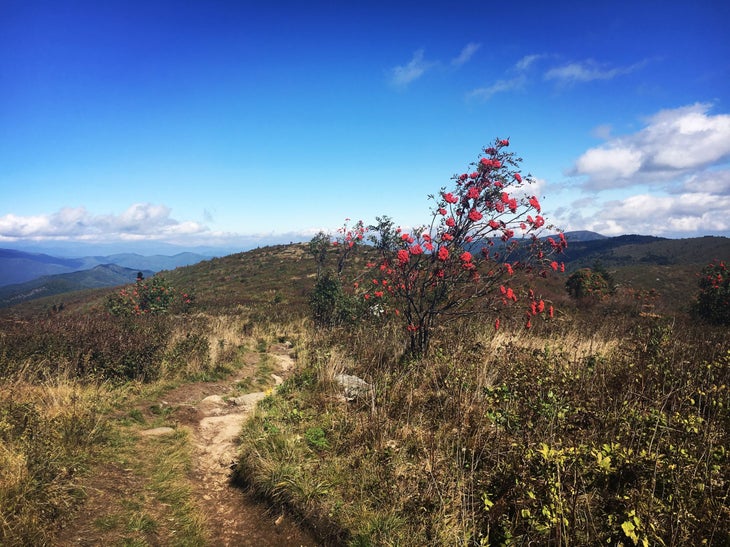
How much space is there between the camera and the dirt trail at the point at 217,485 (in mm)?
3229

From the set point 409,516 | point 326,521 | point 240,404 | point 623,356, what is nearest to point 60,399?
point 240,404

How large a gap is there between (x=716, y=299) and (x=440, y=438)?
17.1 metres

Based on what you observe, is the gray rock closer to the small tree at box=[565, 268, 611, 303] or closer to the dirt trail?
the dirt trail

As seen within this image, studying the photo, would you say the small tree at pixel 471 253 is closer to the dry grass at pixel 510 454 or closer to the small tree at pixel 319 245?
the dry grass at pixel 510 454

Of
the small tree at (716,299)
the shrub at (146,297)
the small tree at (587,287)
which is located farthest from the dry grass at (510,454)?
the small tree at (587,287)

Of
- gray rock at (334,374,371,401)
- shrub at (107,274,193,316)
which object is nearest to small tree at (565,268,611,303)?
gray rock at (334,374,371,401)

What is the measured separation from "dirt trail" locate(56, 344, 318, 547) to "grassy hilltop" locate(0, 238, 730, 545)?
0.55 ft

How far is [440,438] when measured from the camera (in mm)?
3961

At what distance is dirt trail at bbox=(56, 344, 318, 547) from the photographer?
3.23 metres

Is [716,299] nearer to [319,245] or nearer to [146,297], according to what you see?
[146,297]

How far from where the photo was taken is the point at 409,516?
3027 millimetres

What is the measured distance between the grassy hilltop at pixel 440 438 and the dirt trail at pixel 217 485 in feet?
0.55

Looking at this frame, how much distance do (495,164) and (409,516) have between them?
5384 millimetres

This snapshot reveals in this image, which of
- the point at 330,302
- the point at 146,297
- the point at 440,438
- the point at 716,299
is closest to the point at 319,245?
the point at 146,297
